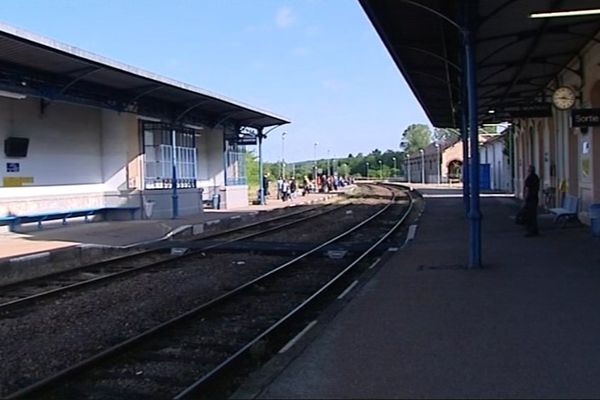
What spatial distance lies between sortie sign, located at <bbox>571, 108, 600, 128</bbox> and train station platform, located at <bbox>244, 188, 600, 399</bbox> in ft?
14.8

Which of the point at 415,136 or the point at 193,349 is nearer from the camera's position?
the point at 193,349

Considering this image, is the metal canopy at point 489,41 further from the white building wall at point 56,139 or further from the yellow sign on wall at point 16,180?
the yellow sign on wall at point 16,180

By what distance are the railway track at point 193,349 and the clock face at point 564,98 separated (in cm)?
789

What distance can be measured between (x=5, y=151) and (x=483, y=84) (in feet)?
45.7

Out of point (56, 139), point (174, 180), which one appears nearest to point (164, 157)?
point (174, 180)

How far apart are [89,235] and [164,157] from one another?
29.3 ft

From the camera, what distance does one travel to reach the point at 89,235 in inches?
781

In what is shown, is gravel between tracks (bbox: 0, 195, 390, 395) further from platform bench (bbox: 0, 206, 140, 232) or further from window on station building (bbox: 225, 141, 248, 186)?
window on station building (bbox: 225, 141, 248, 186)

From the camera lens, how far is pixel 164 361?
22.3ft

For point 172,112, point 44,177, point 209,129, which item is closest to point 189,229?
point 44,177

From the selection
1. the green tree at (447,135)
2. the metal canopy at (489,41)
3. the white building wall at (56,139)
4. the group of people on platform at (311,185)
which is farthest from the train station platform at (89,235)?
the green tree at (447,135)

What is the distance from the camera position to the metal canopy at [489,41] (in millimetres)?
12117

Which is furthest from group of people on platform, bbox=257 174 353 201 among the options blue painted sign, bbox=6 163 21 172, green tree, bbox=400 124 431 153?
green tree, bbox=400 124 431 153

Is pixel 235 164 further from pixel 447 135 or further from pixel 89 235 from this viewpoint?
pixel 447 135
